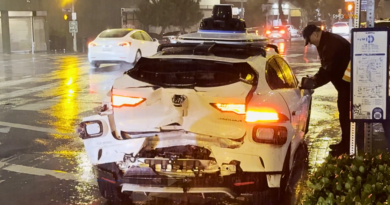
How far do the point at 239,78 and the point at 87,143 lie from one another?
1.60 m

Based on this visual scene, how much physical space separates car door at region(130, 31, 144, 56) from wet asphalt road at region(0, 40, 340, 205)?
3556 mm

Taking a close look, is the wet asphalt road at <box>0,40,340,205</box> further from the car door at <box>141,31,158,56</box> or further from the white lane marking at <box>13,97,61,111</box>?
the car door at <box>141,31,158,56</box>

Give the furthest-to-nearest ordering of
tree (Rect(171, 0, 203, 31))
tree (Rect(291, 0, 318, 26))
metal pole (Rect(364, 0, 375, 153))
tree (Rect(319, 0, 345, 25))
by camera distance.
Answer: tree (Rect(319, 0, 345, 25))
tree (Rect(291, 0, 318, 26))
tree (Rect(171, 0, 203, 31))
metal pole (Rect(364, 0, 375, 153))

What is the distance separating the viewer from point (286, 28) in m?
41.8

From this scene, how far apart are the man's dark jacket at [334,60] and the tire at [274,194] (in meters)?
2.10

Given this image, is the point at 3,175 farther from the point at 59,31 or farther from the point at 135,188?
the point at 59,31

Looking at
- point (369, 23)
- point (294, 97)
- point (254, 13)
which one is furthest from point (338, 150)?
point (254, 13)

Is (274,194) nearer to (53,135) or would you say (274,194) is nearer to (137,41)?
(53,135)

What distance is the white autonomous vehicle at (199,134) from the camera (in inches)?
194

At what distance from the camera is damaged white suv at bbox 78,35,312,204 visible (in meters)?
4.94

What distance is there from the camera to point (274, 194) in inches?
203

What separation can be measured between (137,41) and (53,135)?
12.4m

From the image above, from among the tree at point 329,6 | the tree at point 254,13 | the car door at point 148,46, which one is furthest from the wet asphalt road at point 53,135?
the tree at point 329,6


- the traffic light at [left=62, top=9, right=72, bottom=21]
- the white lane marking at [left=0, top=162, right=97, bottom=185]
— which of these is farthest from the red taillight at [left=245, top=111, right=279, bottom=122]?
the traffic light at [left=62, top=9, right=72, bottom=21]
